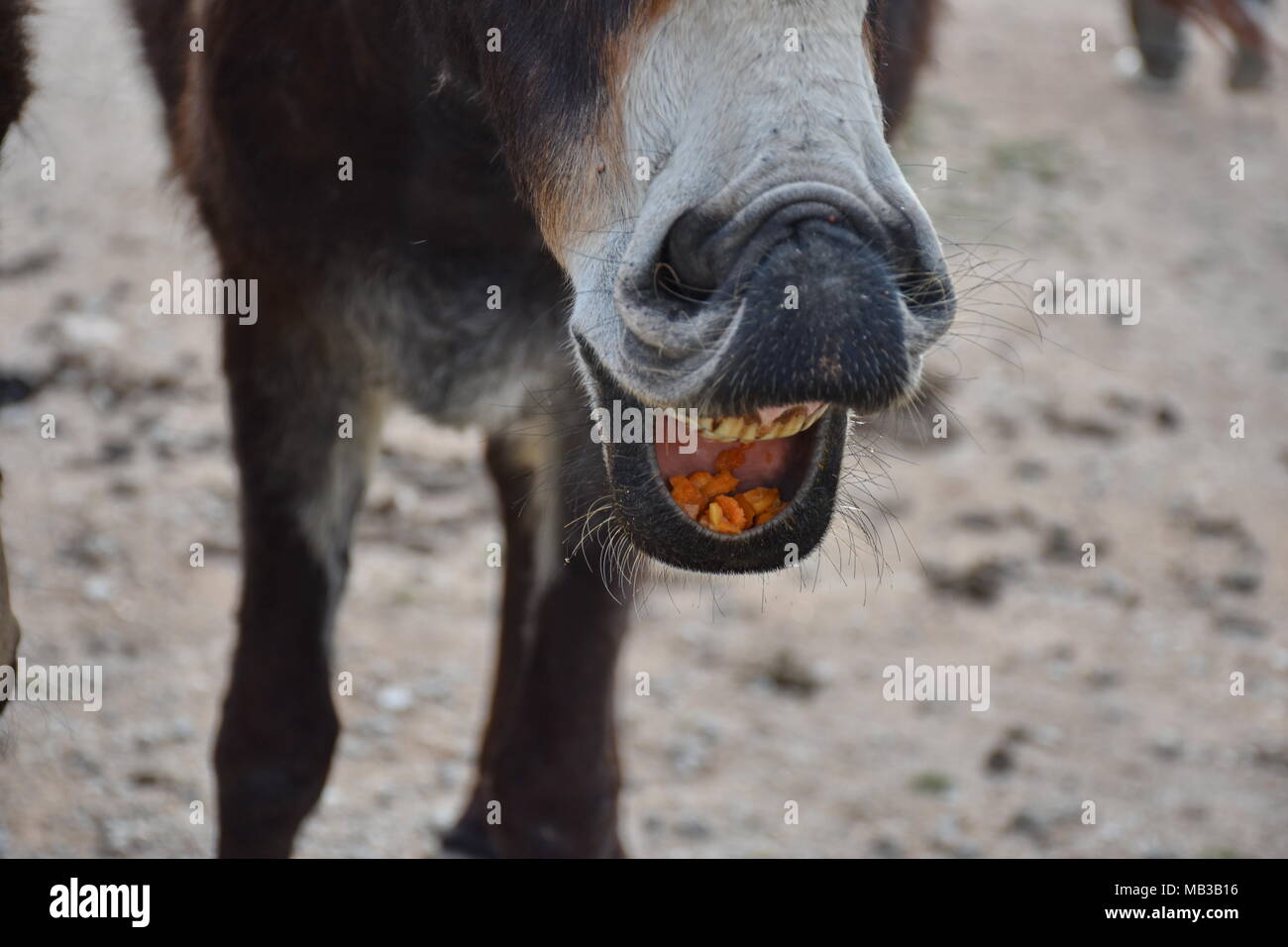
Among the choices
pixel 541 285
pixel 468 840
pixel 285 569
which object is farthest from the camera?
pixel 468 840

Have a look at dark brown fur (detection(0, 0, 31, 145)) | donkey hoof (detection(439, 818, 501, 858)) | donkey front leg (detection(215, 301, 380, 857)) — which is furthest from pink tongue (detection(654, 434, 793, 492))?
donkey hoof (detection(439, 818, 501, 858))

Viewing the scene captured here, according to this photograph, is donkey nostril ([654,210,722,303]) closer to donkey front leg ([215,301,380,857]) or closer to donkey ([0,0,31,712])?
donkey ([0,0,31,712])

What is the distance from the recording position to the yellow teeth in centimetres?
185

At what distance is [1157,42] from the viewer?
912 cm

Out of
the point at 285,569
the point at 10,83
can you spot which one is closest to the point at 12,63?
the point at 10,83

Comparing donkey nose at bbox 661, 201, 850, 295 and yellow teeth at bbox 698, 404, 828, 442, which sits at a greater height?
donkey nose at bbox 661, 201, 850, 295

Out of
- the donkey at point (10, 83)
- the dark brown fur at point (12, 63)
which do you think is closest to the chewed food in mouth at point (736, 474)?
the donkey at point (10, 83)

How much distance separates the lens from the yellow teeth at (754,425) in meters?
1.85

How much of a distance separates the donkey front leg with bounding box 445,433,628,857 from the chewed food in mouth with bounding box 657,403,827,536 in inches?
49.1

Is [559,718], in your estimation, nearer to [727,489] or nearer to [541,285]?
[541,285]

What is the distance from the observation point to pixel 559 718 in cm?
332

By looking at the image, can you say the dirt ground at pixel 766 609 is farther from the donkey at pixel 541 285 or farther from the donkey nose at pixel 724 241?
the donkey nose at pixel 724 241

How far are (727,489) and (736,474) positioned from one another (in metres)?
0.03
